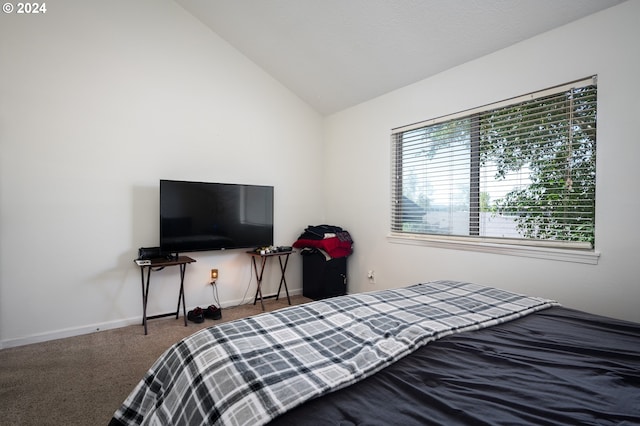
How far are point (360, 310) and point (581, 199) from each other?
1818 mm

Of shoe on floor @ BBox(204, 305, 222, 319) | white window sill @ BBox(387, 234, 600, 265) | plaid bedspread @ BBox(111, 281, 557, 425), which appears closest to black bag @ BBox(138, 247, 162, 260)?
shoe on floor @ BBox(204, 305, 222, 319)

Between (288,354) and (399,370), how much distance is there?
0.36 m

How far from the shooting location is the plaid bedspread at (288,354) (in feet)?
2.73

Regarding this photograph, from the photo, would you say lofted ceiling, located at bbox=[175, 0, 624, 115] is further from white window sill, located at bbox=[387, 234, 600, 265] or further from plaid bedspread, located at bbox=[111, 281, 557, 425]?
plaid bedspread, located at bbox=[111, 281, 557, 425]

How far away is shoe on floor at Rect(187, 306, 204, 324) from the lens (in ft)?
10.1

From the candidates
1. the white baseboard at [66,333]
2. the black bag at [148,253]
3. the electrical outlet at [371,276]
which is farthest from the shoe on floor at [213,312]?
the electrical outlet at [371,276]

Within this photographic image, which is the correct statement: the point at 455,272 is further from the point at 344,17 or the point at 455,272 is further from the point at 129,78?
the point at 129,78

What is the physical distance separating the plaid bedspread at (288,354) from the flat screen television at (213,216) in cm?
194

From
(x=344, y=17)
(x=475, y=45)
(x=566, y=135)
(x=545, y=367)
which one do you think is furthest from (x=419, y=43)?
(x=545, y=367)

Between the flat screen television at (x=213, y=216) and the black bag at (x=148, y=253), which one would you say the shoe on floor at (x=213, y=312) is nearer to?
the flat screen television at (x=213, y=216)

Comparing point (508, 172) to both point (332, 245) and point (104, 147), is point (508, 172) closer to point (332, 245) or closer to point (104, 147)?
point (332, 245)

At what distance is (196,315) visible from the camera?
3098 mm

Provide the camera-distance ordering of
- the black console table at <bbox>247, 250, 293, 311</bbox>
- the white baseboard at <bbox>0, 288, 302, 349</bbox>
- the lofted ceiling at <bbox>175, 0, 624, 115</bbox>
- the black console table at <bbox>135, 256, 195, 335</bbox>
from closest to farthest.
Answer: the lofted ceiling at <bbox>175, 0, 624, 115</bbox> → the white baseboard at <bbox>0, 288, 302, 349</bbox> → the black console table at <bbox>135, 256, 195, 335</bbox> → the black console table at <bbox>247, 250, 293, 311</bbox>

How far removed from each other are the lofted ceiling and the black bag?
2399 millimetres
